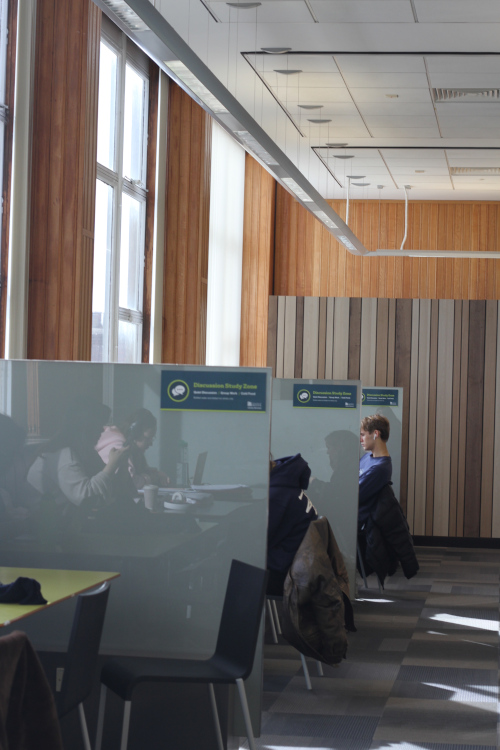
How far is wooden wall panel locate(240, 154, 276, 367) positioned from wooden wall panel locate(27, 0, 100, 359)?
A: 548cm

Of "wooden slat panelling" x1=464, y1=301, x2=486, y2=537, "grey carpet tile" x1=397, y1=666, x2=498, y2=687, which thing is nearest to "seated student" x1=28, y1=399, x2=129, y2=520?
"grey carpet tile" x1=397, y1=666, x2=498, y2=687

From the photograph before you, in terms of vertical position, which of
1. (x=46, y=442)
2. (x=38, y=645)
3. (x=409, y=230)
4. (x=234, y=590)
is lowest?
(x=38, y=645)

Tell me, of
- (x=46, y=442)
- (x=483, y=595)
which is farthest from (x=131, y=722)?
(x=483, y=595)

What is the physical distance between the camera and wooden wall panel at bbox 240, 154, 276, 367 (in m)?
11.8

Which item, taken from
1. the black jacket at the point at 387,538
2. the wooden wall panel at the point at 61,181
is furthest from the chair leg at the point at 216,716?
the black jacket at the point at 387,538

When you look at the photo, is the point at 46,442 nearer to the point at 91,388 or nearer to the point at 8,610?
the point at 91,388

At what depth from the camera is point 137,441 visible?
3898mm

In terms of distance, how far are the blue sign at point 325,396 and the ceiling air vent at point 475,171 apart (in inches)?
183

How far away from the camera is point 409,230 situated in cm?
1220

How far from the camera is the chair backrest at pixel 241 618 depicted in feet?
11.2

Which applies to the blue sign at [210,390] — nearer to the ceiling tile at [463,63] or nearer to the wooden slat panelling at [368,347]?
the ceiling tile at [463,63]

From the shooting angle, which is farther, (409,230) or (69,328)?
Result: (409,230)

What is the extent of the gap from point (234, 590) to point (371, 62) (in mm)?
4400

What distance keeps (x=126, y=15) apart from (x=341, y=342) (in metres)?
7.50
